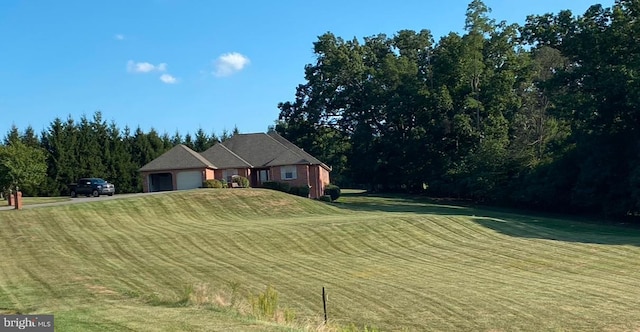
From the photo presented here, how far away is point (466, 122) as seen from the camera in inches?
2285

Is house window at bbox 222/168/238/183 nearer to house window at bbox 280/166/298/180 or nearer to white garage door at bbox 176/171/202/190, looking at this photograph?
white garage door at bbox 176/171/202/190

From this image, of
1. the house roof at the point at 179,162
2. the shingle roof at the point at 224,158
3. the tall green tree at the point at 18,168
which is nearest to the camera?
the tall green tree at the point at 18,168

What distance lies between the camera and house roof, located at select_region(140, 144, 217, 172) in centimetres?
5091

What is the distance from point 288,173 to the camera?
53906 millimetres

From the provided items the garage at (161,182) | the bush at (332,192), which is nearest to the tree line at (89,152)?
the garage at (161,182)

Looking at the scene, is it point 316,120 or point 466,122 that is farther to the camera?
point 316,120

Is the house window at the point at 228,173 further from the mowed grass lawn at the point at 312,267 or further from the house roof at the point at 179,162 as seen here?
the mowed grass lawn at the point at 312,267

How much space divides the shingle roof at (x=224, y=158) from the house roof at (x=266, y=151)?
1.39 m

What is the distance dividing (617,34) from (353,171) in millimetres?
34741

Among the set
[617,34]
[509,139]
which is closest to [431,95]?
[509,139]

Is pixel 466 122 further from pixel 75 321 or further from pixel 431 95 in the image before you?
pixel 75 321

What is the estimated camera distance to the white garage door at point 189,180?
5119 centimetres

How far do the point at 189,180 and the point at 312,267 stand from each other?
2978 cm

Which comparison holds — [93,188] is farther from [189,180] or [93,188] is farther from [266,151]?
[266,151]
